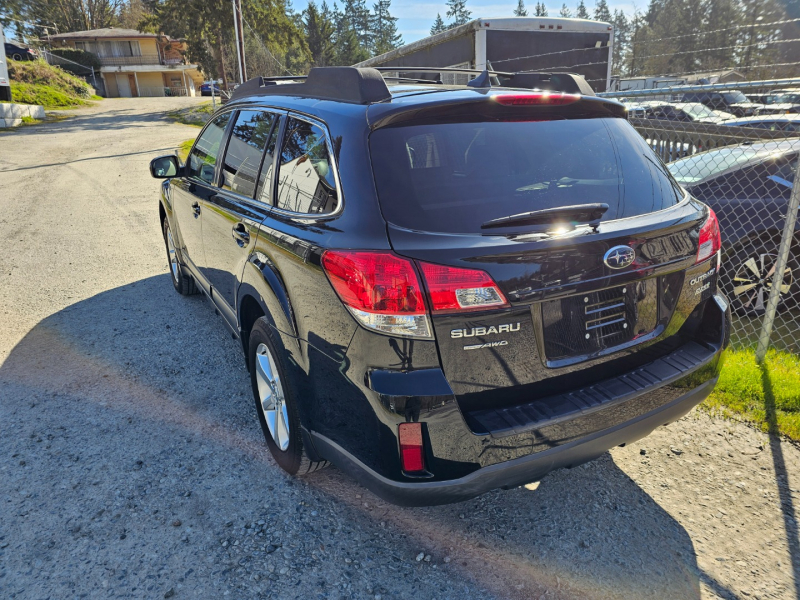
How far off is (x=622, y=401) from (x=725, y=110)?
60.9 ft

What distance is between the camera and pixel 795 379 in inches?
156

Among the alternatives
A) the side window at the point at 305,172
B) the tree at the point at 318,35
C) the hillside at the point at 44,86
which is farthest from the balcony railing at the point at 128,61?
the side window at the point at 305,172

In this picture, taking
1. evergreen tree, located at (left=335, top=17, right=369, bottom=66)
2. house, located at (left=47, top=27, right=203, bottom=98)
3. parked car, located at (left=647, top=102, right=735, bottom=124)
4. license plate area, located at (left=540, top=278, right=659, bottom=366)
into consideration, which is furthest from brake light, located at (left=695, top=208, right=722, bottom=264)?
evergreen tree, located at (left=335, top=17, right=369, bottom=66)

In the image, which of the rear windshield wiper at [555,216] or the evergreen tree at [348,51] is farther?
the evergreen tree at [348,51]

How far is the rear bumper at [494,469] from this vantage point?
2.16 meters

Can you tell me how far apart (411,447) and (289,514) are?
1.00 meters

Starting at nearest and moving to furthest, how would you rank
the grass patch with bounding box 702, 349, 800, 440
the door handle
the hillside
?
1. the door handle
2. the grass patch with bounding box 702, 349, 800, 440
3. the hillside

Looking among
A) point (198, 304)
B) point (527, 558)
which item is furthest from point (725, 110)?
point (527, 558)

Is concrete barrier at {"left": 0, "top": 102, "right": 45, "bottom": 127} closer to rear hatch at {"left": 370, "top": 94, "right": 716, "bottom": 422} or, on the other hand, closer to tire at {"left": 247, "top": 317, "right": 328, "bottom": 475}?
tire at {"left": 247, "top": 317, "right": 328, "bottom": 475}

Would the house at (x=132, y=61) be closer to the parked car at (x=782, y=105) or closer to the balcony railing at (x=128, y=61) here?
the balcony railing at (x=128, y=61)

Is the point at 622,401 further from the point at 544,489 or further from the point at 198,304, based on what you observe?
the point at 198,304

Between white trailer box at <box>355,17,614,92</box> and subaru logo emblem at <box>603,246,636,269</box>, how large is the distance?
10.7 meters

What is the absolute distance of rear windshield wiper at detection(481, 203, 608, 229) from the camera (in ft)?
7.32

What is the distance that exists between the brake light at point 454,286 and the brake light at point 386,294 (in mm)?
45
